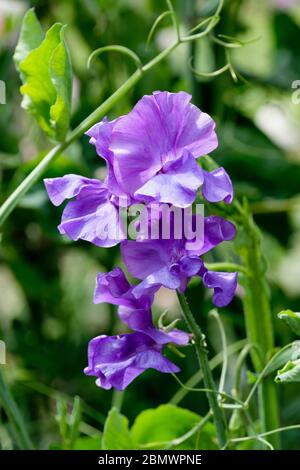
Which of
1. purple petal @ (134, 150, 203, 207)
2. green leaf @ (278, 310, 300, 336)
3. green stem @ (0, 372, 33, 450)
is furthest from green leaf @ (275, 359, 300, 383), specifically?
green stem @ (0, 372, 33, 450)

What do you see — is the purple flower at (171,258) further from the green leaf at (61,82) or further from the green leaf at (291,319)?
the green leaf at (61,82)

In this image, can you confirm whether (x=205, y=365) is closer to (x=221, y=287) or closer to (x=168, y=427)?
(x=221, y=287)

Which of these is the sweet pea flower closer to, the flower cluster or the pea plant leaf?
the flower cluster

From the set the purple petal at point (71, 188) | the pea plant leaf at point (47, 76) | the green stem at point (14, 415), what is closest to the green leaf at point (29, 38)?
the pea plant leaf at point (47, 76)

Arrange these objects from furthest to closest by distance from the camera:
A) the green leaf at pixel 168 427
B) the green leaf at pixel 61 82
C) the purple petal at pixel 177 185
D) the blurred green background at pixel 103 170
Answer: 1. the blurred green background at pixel 103 170
2. the green leaf at pixel 168 427
3. the green leaf at pixel 61 82
4. the purple petal at pixel 177 185

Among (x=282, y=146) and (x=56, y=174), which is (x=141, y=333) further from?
(x=282, y=146)
